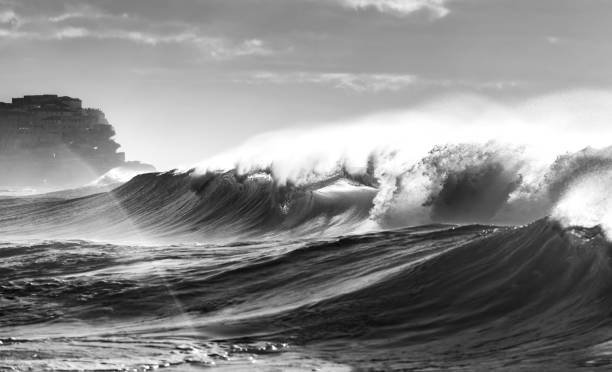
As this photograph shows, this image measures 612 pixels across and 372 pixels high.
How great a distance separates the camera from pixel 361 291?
11.6m

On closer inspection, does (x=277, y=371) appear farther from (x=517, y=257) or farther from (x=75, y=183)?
(x=75, y=183)

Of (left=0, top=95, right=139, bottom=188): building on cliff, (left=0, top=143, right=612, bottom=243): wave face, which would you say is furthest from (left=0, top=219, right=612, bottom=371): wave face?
(left=0, top=95, right=139, bottom=188): building on cliff

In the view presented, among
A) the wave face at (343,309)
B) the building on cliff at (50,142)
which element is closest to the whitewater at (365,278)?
the wave face at (343,309)

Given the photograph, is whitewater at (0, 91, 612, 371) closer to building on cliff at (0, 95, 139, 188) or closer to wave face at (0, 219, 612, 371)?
wave face at (0, 219, 612, 371)

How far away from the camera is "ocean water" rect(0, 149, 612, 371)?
8.66 m

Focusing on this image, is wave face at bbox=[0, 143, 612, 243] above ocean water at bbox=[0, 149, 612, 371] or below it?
above

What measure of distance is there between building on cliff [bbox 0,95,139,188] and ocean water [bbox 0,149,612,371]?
163m

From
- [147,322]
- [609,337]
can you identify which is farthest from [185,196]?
[609,337]

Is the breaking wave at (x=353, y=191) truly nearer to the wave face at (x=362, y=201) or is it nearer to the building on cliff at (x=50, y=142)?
the wave face at (x=362, y=201)

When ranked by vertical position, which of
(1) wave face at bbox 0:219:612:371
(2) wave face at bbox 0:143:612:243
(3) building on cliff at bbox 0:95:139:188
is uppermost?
(3) building on cliff at bbox 0:95:139:188

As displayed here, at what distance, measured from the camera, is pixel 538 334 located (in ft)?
28.5

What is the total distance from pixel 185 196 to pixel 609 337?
77.9 ft

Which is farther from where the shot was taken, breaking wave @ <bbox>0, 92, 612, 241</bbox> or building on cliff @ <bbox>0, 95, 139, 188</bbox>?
building on cliff @ <bbox>0, 95, 139, 188</bbox>

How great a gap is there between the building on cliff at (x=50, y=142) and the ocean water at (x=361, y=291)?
534ft
